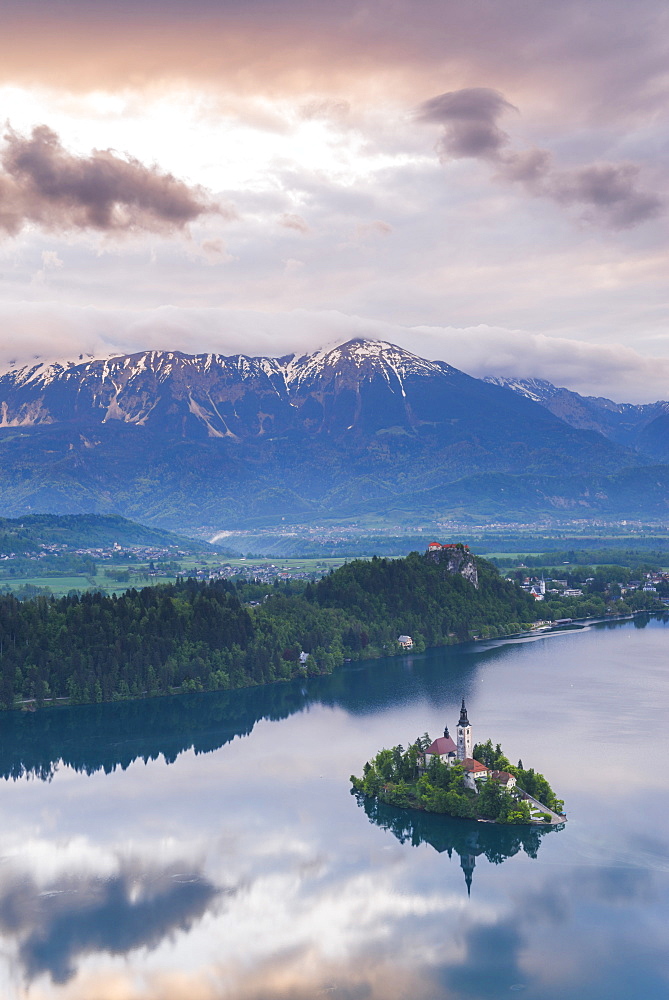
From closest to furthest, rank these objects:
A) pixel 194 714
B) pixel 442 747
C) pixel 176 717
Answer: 1. pixel 442 747
2. pixel 176 717
3. pixel 194 714

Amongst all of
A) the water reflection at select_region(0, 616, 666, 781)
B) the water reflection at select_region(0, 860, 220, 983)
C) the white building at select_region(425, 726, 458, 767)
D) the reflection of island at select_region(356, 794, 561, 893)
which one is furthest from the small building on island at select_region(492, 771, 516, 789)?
the water reflection at select_region(0, 616, 666, 781)

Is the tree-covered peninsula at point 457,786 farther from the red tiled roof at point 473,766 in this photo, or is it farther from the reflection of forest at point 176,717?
the reflection of forest at point 176,717

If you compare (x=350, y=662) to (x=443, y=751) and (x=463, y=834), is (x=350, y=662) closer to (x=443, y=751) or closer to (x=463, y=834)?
(x=443, y=751)

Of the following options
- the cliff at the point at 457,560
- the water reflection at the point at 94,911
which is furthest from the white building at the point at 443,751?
the cliff at the point at 457,560

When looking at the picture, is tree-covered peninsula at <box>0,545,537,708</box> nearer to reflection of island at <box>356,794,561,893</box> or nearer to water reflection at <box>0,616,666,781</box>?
water reflection at <box>0,616,666,781</box>

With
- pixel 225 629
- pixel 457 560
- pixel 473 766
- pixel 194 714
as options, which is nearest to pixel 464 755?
pixel 473 766

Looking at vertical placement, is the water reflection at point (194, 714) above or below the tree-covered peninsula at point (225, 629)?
below

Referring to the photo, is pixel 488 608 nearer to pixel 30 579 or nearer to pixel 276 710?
pixel 276 710
